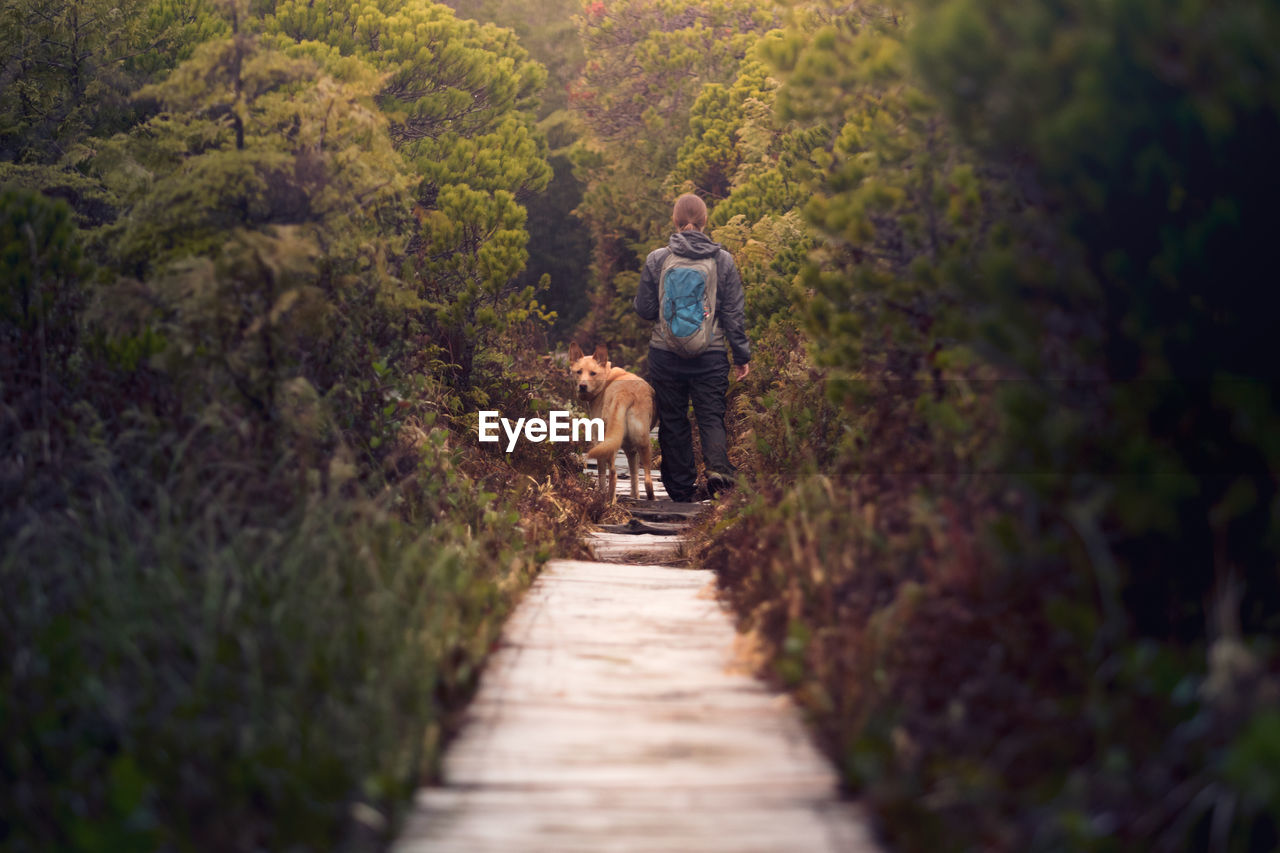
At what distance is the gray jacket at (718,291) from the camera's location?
8.70m

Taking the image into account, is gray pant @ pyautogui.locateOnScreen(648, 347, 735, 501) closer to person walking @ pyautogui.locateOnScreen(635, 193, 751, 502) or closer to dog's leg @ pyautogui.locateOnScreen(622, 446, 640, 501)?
person walking @ pyautogui.locateOnScreen(635, 193, 751, 502)

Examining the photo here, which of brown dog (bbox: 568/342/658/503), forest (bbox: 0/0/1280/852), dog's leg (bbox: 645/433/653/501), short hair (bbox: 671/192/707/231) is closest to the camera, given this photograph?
forest (bbox: 0/0/1280/852)

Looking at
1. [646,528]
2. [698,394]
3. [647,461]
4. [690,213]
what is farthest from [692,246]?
[646,528]

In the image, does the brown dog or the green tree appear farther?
the green tree

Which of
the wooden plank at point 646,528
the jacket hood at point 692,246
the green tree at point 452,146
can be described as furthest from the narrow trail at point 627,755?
the jacket hood at point 692,246

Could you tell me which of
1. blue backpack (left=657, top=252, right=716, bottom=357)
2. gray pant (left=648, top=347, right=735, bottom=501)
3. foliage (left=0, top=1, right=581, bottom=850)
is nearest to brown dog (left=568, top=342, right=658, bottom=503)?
gray pant (left=648, top=347, right=735, bottom=501)

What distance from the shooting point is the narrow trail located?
2.81 m

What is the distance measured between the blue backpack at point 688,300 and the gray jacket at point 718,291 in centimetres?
8

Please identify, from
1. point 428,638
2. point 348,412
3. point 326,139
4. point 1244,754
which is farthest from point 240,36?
point 1244,754

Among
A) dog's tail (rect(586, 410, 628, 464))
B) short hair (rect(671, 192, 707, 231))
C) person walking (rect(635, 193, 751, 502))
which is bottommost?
dog's tail (rect(586, 410, 628, 464))

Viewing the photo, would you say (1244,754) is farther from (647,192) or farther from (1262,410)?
(647,192)

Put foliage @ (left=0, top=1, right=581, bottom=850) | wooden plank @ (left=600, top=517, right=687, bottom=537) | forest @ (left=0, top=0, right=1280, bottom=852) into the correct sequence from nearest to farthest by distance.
Result: forest @ (left=0, top=0, right=1280, bottom=852) < foliage @ (left=0, top=1, right=581, bottom=850) < wooden plank @ (left=600, top=517, right=687, bottom=537)

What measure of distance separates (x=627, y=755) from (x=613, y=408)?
5917 mm

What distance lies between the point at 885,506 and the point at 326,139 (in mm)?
3107
